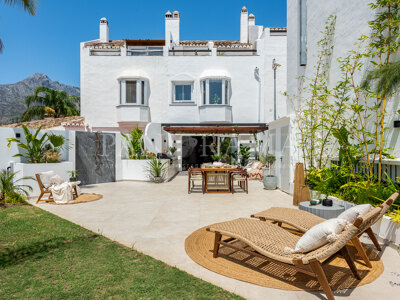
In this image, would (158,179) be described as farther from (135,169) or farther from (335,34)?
(335,34)

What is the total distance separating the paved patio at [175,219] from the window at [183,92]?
10367 millimetres

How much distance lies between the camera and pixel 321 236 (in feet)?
11.3

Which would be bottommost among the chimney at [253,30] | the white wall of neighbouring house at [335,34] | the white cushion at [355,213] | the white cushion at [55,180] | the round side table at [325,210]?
the round side table at [325,210]

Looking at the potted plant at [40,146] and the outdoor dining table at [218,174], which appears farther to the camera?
the outdoor dining table at [218,174]

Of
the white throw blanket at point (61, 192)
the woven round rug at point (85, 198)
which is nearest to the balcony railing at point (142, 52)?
the woven round rug at point (85, 198)

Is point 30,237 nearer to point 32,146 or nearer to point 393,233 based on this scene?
point 32,146

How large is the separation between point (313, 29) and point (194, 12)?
15.9m

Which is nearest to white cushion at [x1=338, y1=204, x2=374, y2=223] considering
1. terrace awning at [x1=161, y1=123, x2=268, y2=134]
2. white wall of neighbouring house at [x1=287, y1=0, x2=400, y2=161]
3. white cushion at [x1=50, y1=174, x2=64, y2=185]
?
white wall of neighbouring house at [x1=287, y1=0, x2=400, y2=161]

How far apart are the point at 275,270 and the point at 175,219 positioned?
3543mm

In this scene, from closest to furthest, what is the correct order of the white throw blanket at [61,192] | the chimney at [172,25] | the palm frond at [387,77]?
the palm frond at [387,77] < the white throw blanket at [61,192] < the chimney at [172,25]

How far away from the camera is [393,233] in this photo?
516 centimetres

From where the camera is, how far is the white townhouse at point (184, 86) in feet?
68.6

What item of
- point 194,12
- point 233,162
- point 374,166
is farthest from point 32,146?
point 194,12

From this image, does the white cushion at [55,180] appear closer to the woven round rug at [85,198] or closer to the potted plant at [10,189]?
the woven round rug at [85,198]
